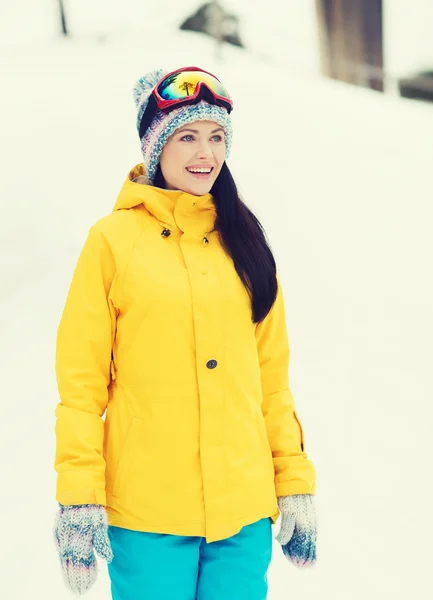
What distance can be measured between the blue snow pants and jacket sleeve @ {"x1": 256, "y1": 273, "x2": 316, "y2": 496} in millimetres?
110

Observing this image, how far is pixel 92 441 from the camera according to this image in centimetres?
104

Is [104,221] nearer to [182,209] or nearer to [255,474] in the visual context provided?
[182,209]

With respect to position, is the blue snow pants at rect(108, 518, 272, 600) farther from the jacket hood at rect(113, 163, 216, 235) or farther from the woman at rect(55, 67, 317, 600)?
the jacket hood at rect(113, 163, 216, 235)

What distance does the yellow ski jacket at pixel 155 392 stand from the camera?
1.05 m

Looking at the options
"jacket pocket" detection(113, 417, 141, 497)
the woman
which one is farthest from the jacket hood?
"jacket pocket" detection(113, 417, 141, 497)

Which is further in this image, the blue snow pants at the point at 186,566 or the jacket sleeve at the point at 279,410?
the jacket sleeve at the point at 279,410

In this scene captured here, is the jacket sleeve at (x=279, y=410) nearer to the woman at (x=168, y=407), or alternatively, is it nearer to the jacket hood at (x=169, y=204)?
the woman at (x=168, y=407)

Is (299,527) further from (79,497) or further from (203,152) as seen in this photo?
(203,152)

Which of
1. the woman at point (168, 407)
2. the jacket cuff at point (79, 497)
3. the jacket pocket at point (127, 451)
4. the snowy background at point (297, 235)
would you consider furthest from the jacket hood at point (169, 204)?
the snowy background at point (297, 235)

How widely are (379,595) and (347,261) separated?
1621 millimetres

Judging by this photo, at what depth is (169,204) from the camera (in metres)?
1.15

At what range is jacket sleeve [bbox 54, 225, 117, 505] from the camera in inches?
40.2

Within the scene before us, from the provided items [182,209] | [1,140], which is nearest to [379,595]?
[182,209]

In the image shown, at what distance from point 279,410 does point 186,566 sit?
0.32 metres
